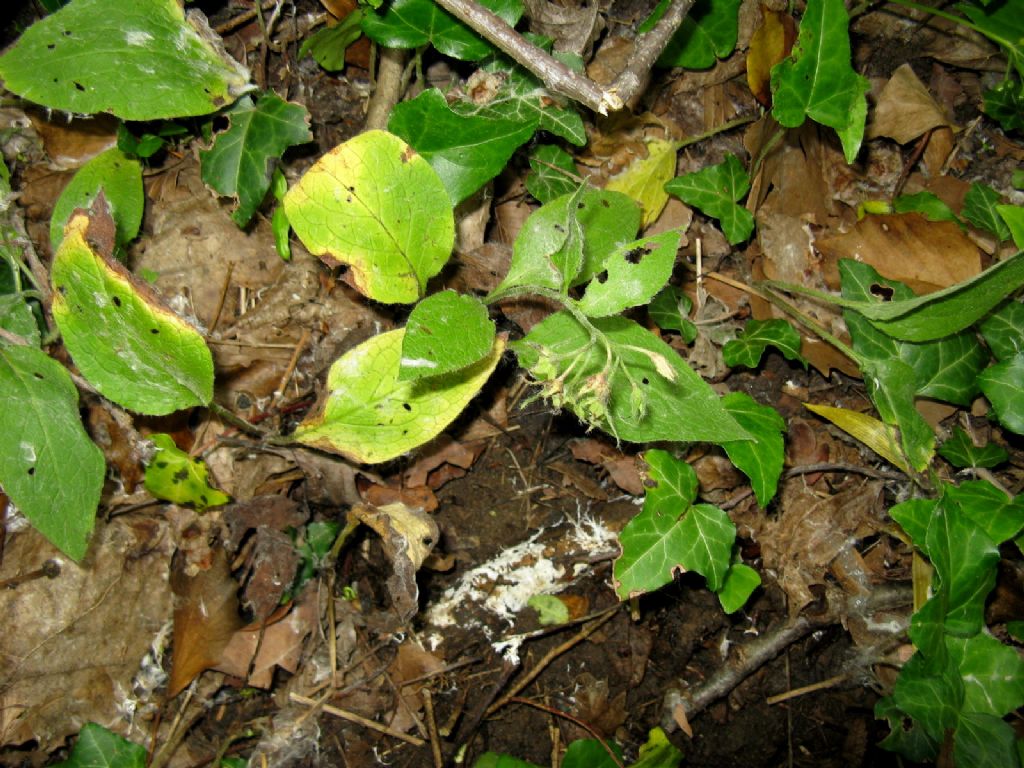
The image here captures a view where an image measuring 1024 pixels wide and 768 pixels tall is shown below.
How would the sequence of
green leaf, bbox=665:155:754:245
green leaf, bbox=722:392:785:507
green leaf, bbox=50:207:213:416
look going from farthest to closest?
1. green leaf, bbox=665:155:754:245
2. green leaf, bbox=722:392:785:507
3. green leaf, bbox=50:207:213:416

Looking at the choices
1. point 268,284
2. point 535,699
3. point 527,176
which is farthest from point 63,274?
point 535,699

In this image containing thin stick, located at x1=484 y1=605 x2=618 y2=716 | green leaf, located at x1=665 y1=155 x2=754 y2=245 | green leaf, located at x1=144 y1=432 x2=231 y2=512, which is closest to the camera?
green leaf, located at x1=144 y1=432 x2=231 y2=512

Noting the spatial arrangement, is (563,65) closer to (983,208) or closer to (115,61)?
(115,61)

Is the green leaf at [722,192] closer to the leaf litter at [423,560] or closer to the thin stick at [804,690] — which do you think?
the leaf litter at [423,560]

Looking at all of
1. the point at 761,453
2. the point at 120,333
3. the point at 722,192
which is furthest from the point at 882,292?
the point at 120,333

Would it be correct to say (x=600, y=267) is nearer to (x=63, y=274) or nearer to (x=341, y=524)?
(x=341, y=524)

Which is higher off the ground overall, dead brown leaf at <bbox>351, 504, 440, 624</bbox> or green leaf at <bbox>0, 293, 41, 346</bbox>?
green leaf at <bbox>0, 293, 41, 346</bbox>

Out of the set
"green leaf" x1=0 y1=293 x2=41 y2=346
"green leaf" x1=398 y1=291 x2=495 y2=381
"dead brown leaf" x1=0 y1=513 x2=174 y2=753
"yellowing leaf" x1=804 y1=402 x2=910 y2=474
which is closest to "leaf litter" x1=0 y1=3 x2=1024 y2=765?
"dead brown leaf" x1=0 y1=513 x2=174 y2=753

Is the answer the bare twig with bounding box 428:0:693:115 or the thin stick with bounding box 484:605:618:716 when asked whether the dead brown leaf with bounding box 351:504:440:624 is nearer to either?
the thin stick with bounding box 484:605:618:716
